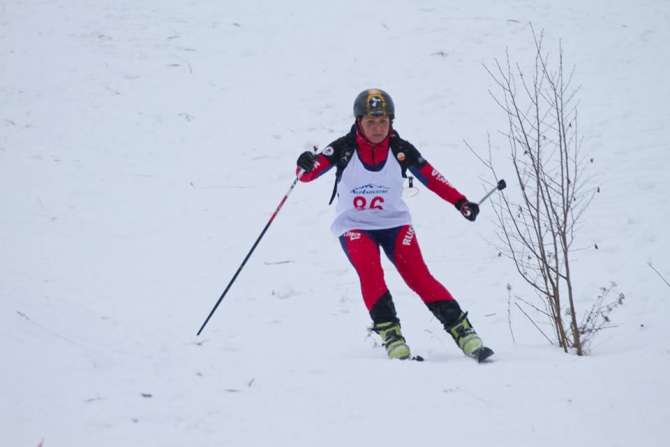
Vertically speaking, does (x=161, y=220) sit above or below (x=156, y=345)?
below

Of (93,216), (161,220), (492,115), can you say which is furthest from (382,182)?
(492,115)

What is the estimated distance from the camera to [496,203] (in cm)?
834

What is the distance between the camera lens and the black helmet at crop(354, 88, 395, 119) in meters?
4.90

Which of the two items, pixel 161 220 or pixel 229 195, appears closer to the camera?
pixel 161 220

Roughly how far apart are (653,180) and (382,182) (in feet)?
16.0

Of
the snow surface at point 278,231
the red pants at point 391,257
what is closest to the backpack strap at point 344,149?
the red pants at point 391,257

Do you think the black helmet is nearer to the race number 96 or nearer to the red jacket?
the red jacket

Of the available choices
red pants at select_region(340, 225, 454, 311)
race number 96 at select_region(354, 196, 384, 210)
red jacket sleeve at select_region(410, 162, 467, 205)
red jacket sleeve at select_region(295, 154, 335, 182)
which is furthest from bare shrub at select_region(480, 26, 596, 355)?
red jacket sleeve at select_region(295, 154, 335, 182)

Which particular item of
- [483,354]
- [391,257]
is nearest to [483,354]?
[483,354]

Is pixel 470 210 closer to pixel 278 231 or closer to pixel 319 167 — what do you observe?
pixel 319 167

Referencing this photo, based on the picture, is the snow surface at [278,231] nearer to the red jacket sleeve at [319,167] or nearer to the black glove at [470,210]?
the black glove at [470,210]

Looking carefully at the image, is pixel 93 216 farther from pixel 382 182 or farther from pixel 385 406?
pixel 385 406

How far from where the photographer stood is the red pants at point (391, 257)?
4801 millimetres

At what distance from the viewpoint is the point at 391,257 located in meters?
5.09
